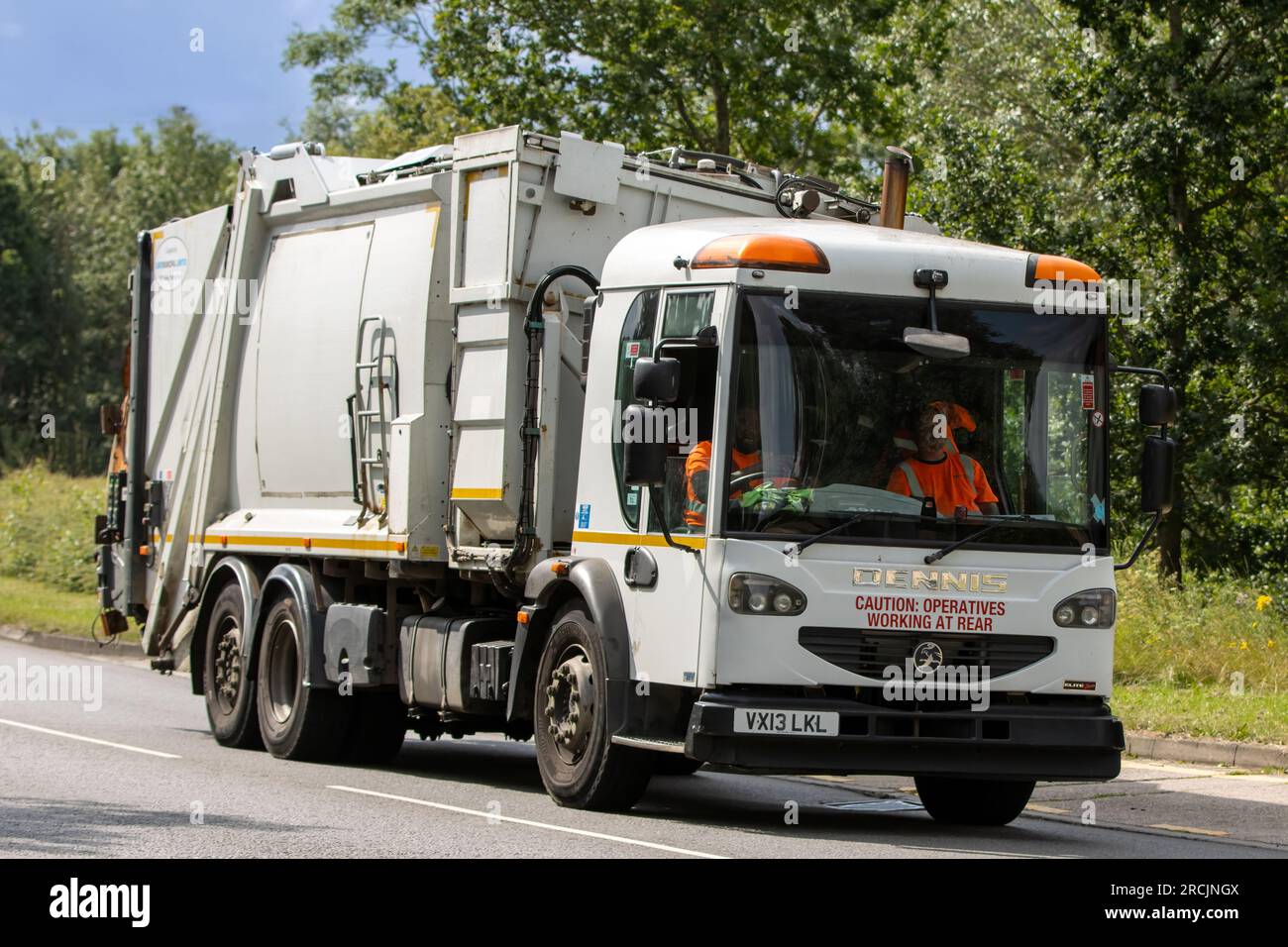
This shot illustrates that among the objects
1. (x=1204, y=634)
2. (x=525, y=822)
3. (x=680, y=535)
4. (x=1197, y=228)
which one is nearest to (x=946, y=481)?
(x=680, y=535)

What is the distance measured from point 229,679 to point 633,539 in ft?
17.5

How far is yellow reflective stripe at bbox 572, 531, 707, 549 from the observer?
30.8ft

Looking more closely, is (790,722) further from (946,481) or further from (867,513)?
(946,481)

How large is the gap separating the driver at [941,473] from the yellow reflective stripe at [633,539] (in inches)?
38.8

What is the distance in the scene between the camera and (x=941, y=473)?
9.55 meters

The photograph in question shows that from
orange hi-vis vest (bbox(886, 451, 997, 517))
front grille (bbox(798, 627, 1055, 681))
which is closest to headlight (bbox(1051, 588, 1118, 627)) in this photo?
front grille (bbox(798, 627, 1055, 681))

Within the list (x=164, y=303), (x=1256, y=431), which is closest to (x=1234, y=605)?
(x=1256, y=431)

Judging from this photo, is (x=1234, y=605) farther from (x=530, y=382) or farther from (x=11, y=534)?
(x=11, y=534)

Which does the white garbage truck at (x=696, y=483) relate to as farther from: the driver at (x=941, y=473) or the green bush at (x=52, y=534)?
the green bush at (x=52, y=534)

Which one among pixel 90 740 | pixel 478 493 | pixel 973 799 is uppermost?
pixel 478 493

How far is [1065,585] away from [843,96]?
1658 centimetres

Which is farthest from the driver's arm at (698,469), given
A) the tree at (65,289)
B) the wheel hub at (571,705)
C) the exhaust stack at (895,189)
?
the tree at (65,289)

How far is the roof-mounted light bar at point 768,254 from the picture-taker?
9461 mm
